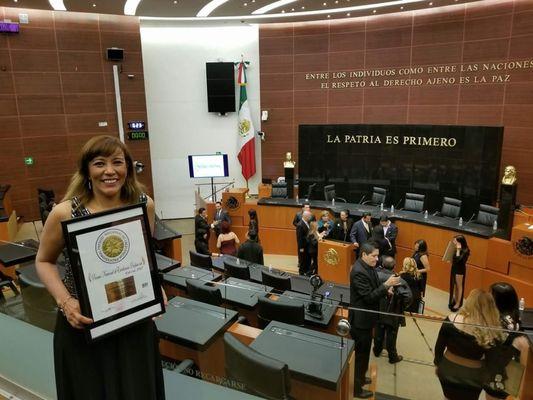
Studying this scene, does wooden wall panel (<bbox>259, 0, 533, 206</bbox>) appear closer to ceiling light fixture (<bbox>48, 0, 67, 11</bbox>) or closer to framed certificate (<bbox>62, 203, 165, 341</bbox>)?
ceiling light fixture (<bbox>48, 0, 67, 11</bbox>)

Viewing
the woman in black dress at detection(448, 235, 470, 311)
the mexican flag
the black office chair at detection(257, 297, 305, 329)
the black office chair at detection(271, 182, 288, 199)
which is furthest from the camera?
the mexican flag

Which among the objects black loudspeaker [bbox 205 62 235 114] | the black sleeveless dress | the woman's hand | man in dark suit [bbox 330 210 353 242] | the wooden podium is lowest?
the wooden podium

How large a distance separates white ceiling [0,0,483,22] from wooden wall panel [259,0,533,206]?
0.49 m

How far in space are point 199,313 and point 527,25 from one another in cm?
1008

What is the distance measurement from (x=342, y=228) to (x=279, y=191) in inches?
106

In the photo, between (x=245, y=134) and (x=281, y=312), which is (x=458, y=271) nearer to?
(x=281, y=312)

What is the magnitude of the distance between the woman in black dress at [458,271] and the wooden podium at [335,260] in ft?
5.83

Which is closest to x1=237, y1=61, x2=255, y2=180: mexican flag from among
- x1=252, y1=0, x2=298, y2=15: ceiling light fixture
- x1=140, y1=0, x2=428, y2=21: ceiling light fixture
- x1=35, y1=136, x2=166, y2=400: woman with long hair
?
x1=140, y1=0, x2=428, y2=21: ceiling light fixture

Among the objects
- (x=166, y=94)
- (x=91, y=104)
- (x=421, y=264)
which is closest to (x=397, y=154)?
(x=421, y=264)

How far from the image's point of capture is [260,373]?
7.27 feet

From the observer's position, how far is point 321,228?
8625mm

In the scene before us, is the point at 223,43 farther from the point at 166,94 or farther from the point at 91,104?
the point at 91,104

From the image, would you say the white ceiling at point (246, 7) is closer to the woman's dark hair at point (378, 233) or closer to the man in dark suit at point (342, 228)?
the man in dark suit at point (342, 228)

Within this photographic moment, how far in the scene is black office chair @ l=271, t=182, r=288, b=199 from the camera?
10624 mm
